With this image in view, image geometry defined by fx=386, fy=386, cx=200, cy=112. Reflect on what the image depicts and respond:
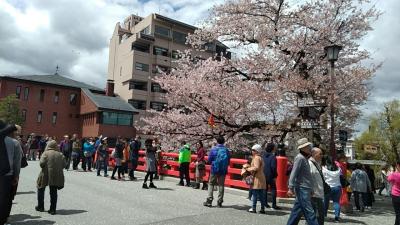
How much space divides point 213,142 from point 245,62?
3842 mm

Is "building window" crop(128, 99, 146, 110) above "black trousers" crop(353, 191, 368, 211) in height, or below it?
above

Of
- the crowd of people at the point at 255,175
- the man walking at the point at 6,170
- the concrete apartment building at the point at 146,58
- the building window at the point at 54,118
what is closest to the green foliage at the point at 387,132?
the concrete apartment building at the point at 146,58

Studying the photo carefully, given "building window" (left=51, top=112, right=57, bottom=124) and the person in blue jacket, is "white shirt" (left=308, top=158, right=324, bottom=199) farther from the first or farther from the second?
"building window" (left=51, top=112, right=57, bottom=124)

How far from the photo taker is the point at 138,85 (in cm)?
5475

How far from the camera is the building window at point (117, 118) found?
46875 millimetres

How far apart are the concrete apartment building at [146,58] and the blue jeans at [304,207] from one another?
46.5 m

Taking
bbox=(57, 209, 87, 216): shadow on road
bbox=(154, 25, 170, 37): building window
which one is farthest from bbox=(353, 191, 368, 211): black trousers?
bbox=(154, 25, 170, 37): building window

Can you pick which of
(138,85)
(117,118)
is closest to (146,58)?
(138,85)

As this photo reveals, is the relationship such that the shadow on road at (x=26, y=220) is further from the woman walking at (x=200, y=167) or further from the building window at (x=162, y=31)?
the building window at (x=162, y=31)

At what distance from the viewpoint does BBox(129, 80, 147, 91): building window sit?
53938 mm

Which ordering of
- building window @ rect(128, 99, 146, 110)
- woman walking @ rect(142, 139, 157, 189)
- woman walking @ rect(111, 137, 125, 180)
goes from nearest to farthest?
woman walking @ rect(142, 139, 157, 189), woman walking @ rect(111, 137, 125, 180), building window @ rect(128, 99, 146, 110)

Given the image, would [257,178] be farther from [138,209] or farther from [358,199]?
[358,199]

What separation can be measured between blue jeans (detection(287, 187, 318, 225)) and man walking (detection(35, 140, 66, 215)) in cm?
490

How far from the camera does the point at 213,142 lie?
56.6 feet
